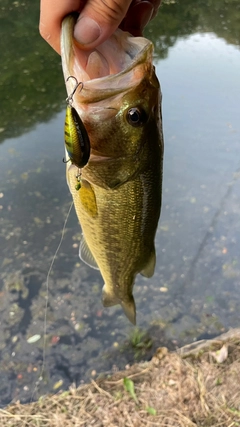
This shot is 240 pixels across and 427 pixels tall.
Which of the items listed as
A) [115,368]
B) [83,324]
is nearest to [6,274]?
[83,324]

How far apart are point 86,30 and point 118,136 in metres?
0.29

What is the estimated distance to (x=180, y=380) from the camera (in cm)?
233

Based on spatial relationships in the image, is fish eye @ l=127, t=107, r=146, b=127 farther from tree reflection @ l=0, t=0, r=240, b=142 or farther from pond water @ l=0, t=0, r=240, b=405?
tree reflection @ l=0, t=0, r=240, b=142

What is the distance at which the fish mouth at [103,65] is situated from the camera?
1.06m

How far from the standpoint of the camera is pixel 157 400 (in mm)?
2281

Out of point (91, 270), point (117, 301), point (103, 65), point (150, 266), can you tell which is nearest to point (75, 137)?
point (103, 65)

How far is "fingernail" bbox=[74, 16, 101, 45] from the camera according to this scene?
1.03 meters

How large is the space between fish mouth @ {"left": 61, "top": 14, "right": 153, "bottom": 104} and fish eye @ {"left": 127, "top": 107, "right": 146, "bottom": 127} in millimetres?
61

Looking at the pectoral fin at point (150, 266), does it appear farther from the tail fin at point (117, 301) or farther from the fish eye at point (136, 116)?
the fish eye at point (136, 116)

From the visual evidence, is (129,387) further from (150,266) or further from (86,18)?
(86,18)

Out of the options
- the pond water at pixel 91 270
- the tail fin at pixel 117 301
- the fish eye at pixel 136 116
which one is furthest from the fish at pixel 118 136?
the pond water at pixel 91 270

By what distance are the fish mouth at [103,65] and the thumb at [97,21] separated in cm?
3

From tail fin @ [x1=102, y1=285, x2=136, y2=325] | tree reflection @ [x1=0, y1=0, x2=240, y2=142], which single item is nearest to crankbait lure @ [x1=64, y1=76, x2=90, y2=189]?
tail fin @ [x1=102, y1=285, x2=136, y2=325]

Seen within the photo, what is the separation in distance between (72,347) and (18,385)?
40 centimetres
